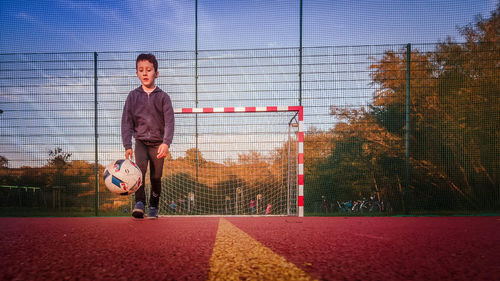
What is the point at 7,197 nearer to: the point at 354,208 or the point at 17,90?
the point at 17,90

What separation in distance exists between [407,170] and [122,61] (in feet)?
20.5

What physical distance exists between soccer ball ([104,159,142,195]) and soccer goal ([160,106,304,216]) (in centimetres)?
236

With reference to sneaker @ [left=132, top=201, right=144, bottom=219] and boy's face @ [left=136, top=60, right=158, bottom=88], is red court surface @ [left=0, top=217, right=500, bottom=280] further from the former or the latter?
boy's face @ [left=136, top=60, right=158, bottom=88]

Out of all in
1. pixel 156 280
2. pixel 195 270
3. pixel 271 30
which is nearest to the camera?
pixel 156 280

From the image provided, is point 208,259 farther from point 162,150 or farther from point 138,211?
point 138,211

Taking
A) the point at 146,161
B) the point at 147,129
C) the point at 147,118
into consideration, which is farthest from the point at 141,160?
the point at 147,118

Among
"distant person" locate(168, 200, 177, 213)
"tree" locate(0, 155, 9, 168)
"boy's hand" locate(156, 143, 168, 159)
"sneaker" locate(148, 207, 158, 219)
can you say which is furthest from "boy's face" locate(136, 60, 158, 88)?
"tree" locate(0, 155, 9, 168)

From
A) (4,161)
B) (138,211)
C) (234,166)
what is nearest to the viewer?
(138,211)

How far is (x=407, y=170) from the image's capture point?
595cm

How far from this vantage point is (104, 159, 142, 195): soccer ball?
3.42m

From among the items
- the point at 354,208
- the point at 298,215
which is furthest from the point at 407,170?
the point at 298,215

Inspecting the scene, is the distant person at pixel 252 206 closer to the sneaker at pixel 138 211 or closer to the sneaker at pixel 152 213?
the sneaker at pixel 152 213

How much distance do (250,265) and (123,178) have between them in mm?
2529

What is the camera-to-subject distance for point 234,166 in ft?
19.3
